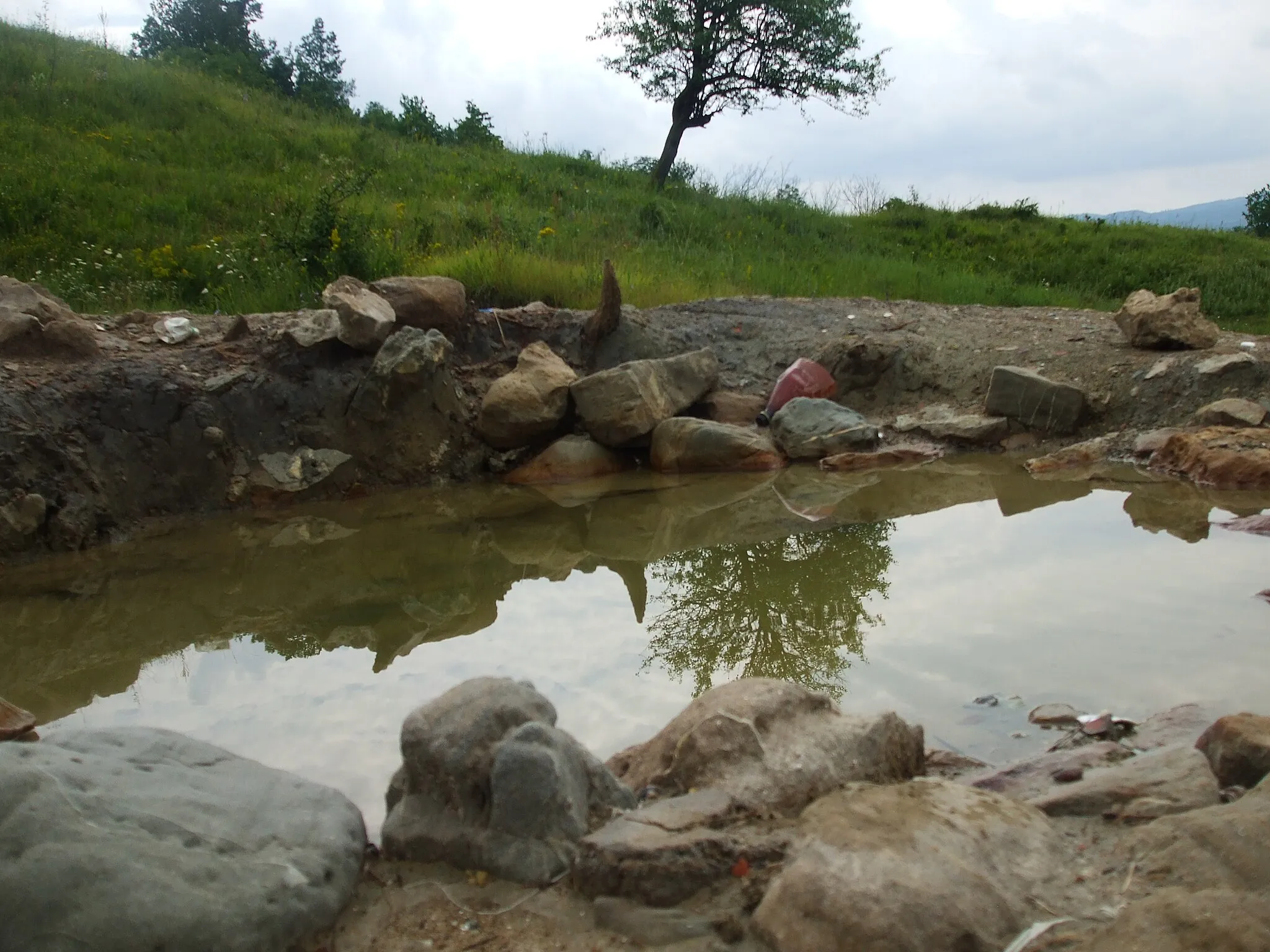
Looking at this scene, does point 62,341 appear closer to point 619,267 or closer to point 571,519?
point 571,519

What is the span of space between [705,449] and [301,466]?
2656 millimetres

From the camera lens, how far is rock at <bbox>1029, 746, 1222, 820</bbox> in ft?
6.89

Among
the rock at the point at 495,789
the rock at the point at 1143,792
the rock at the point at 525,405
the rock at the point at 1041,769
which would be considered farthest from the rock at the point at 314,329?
the rock at the point at 1143,792

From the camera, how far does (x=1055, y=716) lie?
2.77 m

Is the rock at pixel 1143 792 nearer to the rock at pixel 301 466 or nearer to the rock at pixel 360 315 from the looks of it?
the rock at pixel 301 466

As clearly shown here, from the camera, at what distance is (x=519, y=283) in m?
8.36

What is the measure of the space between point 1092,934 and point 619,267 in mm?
8561

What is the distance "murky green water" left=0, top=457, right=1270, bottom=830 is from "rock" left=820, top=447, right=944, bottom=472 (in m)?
0.79

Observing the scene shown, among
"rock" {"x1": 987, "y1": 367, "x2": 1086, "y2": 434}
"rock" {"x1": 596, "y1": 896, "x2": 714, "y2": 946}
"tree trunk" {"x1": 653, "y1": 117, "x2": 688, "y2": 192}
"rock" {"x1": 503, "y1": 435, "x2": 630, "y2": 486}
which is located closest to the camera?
"rock" {"x1": 596, "y1": 896, "x2": 714, "y2": 946}

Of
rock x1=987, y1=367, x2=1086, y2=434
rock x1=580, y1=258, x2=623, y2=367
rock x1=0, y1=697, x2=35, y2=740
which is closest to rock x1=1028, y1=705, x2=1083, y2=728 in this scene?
rock x1=0, y1=697, x2=35, y2=740

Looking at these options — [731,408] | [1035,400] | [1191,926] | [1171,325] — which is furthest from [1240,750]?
[1171,325]

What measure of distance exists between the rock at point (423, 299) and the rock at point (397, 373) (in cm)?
32

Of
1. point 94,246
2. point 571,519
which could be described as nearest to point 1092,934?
point 571,519

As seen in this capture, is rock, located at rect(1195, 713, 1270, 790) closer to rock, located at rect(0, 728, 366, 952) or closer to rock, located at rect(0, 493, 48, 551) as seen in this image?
rock, located at rect(0, 728, 366, 952)
